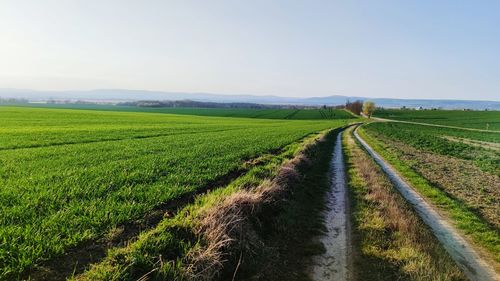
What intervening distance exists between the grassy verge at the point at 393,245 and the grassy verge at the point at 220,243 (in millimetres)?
1471

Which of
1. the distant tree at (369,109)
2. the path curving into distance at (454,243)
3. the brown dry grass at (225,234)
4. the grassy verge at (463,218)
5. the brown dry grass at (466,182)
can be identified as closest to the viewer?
the brown dry grass at (225,234)

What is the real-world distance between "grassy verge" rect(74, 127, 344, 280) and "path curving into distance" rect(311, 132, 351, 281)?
0.44 meters

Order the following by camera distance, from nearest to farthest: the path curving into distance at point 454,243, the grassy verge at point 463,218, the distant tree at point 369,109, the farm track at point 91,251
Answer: the farm track at point 91,251
the path curving into distance at point 454,243
the grassy verge at point 463,218
the distant tree at point 369,109

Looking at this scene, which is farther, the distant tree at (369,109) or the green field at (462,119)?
the distant tree at (369,109)

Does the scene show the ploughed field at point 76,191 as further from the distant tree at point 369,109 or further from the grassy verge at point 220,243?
the distant tree at point 369,109

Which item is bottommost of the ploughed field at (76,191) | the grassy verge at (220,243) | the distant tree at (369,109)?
the grassy verge at (220,243)

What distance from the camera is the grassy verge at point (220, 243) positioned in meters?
6.27

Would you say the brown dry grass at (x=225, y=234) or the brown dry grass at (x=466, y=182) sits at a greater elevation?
the brown dry grass at (x=225, y=234)

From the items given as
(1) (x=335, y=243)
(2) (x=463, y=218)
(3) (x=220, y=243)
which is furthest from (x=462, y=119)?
(3) (x=220, y=243)

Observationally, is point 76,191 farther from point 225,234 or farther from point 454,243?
point 454,243

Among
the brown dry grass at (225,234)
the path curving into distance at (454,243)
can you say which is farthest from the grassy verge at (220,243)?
the path curving into distance at (454,243)

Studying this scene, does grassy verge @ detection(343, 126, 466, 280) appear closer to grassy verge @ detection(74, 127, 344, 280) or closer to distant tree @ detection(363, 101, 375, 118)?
grassy verge @ detection(74, 127, 344, 280)

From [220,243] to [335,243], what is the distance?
4.14 meters

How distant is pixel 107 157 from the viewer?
59.7ft
